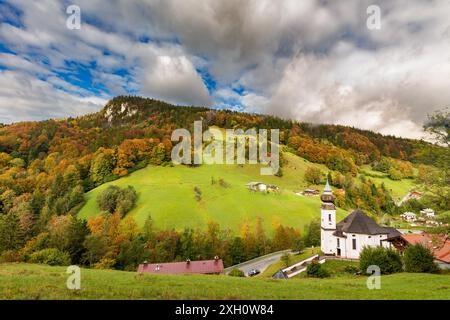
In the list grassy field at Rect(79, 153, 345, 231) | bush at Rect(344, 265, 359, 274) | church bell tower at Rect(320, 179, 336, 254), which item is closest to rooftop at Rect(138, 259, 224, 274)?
grassy field at Rect(79, 153, 345, 231)

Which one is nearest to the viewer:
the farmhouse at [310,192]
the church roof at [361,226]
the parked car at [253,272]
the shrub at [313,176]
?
the parked car at [253,272]

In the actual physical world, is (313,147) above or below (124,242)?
above

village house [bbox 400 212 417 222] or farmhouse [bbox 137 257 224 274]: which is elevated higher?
village house [bbox 400 212 417 222]

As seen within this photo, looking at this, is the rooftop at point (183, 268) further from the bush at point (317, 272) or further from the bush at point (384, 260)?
the bush at point (384, 260)

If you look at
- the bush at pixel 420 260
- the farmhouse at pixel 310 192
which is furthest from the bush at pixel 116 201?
the bush at pixel 420 260

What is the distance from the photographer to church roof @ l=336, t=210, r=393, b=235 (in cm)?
5312

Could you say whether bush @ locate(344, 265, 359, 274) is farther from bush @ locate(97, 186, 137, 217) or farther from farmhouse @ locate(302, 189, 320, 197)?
farmhouse @ locate(302, 189, 320, 197)

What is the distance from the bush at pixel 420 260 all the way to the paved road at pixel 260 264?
2809 centimetres

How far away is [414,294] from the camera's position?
651 inches

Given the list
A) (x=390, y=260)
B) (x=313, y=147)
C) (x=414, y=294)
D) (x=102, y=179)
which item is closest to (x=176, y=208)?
(x=102, y=179)

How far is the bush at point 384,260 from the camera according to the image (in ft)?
101

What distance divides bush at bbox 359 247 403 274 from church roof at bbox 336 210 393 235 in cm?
2207
